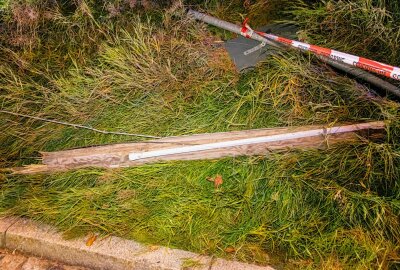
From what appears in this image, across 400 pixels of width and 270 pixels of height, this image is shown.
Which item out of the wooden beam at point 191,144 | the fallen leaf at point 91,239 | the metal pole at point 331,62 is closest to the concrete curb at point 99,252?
the fallen leaf at point 91,239

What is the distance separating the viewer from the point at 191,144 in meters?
2.98

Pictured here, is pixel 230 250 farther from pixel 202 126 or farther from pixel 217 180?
pixel 202 126

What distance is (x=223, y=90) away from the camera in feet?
10.8

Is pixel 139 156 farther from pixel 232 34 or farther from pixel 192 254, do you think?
pixel 232 34

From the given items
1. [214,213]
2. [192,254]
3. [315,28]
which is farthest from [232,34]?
[192,254]

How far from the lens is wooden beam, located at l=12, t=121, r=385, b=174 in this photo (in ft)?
9.09

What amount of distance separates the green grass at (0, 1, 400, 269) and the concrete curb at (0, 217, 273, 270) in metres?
0.07

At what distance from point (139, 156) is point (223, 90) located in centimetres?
100

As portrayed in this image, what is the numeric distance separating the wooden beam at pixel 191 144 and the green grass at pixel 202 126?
78 millimetres

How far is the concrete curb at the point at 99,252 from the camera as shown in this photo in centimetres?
238

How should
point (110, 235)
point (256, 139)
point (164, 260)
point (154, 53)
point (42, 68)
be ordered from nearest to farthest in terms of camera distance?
point (164, 260)
point (110, 235)
point (256, 139)
point (154, 53)
point (42, 68)

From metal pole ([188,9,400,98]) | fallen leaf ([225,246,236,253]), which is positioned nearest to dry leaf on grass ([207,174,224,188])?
fallen leaf ([225,246,236,253])

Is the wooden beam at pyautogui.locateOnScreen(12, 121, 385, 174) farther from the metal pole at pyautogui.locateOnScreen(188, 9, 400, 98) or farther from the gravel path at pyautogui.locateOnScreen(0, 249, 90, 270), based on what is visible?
the gravel path at pyautogui.locateOnScreen(0, 249, 90, 270)

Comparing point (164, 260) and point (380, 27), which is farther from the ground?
point (380, 27)
